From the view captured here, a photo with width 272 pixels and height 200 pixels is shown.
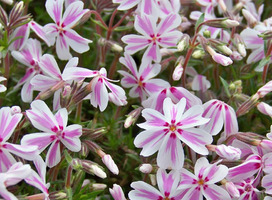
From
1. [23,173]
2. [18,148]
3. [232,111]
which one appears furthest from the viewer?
[232,111]

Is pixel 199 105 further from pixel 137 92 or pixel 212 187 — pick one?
pixel 137 92

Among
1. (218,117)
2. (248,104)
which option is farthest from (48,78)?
(248,104)

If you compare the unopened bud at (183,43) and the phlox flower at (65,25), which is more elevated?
the phlox flower at (65,25)

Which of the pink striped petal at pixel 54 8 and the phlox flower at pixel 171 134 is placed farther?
the pink striped petal at pixel 54 8

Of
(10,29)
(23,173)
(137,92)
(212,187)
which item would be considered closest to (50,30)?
(10,29)

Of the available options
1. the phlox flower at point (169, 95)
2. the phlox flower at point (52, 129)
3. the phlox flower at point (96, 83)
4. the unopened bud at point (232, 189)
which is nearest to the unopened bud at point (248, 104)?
the phlox flower at point (169, 95)

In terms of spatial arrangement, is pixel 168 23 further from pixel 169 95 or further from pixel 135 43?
pixel 169 95

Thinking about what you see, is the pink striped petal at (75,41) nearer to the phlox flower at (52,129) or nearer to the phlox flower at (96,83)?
the phlox flower at (96,83)
